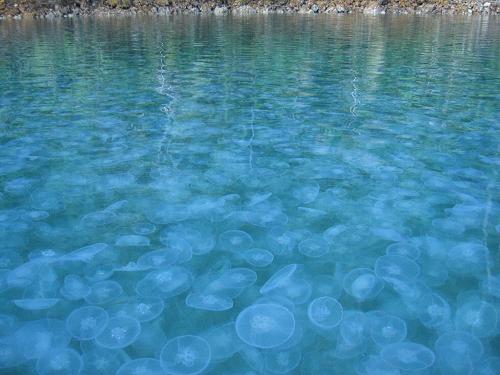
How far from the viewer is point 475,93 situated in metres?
11.9

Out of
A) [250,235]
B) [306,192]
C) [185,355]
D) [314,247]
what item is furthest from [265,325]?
[306,192]

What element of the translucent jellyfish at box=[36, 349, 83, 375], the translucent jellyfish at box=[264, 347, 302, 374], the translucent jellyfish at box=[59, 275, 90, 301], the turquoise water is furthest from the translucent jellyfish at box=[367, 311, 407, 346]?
the translucent jellyfish at box=[59, 275, 90, 301]

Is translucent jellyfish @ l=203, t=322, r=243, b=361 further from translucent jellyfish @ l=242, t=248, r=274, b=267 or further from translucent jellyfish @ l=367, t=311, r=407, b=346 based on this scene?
translucent jellyfish @ l=367, t=311, r=407, b=346

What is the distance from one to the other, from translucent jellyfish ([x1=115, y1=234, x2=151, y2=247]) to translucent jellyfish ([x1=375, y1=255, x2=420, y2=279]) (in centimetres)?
251

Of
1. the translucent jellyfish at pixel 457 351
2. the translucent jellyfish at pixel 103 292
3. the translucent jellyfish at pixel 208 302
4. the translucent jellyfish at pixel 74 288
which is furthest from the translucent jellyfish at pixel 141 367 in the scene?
the translucent jellyfish at pixel 457 351

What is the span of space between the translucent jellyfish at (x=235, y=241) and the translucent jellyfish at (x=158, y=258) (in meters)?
0.55

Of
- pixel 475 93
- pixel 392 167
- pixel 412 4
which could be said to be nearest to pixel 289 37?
pixel 475 93

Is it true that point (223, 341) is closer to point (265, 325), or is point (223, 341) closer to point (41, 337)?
point (265, 325)

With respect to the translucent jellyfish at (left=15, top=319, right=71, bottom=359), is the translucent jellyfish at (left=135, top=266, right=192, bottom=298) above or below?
above

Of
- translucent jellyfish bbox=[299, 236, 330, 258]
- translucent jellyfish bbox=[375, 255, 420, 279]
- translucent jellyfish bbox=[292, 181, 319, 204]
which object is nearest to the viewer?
translucent jellyfish bbox=[375, 255, 420, 279]

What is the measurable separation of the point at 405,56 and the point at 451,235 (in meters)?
16.0

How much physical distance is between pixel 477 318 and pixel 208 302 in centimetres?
239

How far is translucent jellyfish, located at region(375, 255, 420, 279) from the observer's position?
428 centimetres

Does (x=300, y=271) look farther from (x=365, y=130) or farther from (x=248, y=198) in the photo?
(x=365, y=130)
